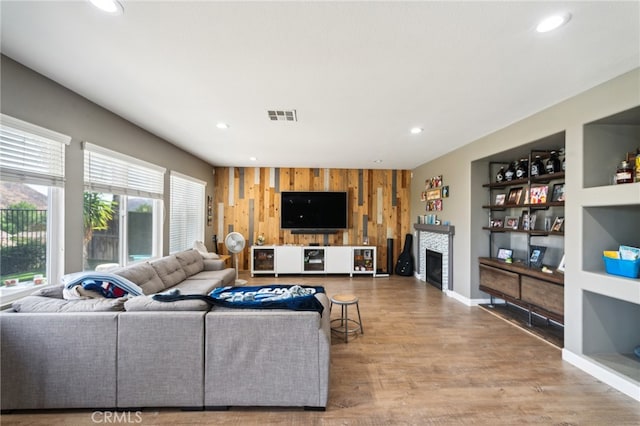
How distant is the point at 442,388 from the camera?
2.09 m

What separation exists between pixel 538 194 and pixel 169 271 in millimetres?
5091

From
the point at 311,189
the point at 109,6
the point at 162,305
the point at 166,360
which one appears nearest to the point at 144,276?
the point at 162,305

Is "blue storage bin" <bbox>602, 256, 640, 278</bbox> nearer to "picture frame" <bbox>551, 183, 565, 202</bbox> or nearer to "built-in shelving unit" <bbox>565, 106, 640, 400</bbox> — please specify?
"built-in shelving unit" <bbox>565, 106, 640, 400</bbox>

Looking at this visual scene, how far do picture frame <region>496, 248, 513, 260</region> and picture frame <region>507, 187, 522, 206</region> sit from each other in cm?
74

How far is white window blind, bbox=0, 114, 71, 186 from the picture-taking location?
196 centimetres

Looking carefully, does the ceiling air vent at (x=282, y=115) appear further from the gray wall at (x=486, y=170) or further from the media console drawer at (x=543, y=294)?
the media console drawer at (x=543, y=294)

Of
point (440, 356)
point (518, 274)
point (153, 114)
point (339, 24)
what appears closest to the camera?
point (339, 24)

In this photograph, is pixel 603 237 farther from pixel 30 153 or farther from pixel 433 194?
pixel 30 153

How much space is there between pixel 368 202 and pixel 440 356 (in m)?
4.23

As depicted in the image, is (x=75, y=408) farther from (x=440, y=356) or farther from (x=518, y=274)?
(x=518, y=274)

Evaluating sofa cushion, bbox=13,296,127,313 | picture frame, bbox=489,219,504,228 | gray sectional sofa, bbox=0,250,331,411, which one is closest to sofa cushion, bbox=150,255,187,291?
sofa cushion, bbox=13,296,127,313

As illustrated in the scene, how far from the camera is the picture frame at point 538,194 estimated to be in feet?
10.4

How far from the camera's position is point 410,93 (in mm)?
2408

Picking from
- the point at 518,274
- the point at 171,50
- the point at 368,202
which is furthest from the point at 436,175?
the point at 171,50
